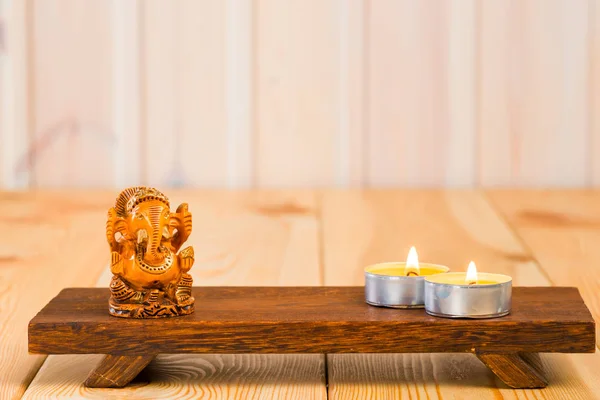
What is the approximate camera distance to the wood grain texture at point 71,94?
2158 millimetres

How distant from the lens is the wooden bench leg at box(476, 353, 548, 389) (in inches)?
33.2

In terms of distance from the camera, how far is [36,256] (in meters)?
1.51

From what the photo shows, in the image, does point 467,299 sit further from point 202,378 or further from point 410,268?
point 202,378

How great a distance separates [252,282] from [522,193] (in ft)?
3.08

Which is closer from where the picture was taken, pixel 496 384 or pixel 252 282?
pixel 496 384

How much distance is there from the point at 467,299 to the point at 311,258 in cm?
67

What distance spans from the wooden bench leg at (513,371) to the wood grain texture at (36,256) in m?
0.41

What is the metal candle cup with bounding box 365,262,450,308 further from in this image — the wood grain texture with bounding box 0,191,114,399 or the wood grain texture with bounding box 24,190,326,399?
the wood grain texture with bounding box 0,191,114,399

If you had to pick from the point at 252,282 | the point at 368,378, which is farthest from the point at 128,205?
the point at 252,282

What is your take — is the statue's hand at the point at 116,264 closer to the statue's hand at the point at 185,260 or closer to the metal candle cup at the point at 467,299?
the statue's hand at the point at 185,260

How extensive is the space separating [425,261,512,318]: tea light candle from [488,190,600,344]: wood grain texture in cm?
22

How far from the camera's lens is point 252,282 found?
135cm

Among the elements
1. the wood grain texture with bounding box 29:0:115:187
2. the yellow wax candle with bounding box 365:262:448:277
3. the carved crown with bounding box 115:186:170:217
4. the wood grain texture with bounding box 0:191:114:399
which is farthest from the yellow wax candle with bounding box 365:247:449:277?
the wood grain texture with bounding box 29:0:115:187

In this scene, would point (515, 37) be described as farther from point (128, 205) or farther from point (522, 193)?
point (128, 205)
